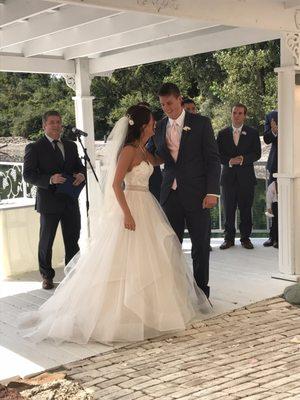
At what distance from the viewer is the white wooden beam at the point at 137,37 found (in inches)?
239

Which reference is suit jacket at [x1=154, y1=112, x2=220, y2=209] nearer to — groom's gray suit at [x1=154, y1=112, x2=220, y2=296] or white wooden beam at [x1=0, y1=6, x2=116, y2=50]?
groom's gray suit at [x1=154, y1=112, x2=220, y2=296]

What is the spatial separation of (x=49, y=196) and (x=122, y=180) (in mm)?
1497

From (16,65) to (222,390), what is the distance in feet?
18.3

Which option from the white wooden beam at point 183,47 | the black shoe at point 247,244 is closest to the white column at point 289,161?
the white wooden beam at point 183,47

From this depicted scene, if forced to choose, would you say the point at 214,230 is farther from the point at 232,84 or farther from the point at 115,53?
the point at 232,84

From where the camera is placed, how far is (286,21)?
5219 millimetres

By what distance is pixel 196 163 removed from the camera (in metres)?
4.69

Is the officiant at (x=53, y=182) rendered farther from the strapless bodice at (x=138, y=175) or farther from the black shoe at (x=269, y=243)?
the black shoe at (x=269, y=243)

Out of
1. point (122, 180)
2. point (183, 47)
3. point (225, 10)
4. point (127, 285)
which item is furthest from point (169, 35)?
point (127, 285)

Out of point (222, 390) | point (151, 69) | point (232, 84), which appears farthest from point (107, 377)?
point (151, 69)

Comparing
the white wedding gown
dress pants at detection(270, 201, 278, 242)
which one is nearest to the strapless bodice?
the white wedding gown

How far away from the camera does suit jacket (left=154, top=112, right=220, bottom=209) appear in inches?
183

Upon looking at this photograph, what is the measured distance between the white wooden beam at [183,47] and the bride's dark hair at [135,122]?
215cm

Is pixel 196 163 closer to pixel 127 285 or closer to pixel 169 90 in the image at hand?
pixel 169 90
